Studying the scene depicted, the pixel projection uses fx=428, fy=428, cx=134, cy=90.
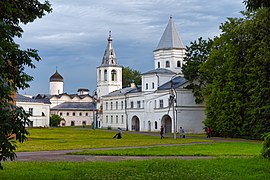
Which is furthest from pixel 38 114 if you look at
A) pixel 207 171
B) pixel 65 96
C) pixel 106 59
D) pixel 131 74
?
pixel 207 171

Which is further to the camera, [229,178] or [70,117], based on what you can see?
[70,117]

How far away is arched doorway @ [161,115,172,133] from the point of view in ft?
243

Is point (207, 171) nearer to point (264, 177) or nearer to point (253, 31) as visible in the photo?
point (264, 177)

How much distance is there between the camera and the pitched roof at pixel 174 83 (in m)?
71.4

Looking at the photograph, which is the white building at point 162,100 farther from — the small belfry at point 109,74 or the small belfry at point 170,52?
the small belfry at point 109,74

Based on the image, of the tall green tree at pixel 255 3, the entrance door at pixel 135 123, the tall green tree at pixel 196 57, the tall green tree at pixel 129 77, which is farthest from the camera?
the tall green tree at pixel 129 77

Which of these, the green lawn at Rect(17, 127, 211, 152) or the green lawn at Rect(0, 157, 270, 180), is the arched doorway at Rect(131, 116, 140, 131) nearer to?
Answer: the green lawn at Rect(17, 127, 211, 152)

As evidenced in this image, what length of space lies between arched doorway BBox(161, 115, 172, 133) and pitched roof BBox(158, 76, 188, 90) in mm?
5174

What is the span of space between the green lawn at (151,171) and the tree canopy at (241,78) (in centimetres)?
2570

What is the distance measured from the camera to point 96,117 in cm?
10375

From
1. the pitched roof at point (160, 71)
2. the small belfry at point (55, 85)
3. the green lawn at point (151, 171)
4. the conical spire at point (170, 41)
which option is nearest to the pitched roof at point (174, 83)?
the pitched roof at point (160, 71)

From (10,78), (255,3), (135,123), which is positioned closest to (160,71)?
(135,123)

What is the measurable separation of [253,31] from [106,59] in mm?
63686

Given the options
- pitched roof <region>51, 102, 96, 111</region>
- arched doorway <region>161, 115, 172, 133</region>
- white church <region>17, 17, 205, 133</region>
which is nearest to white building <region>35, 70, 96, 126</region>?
pitched roof <region>51, 102, 96, 111</region>
